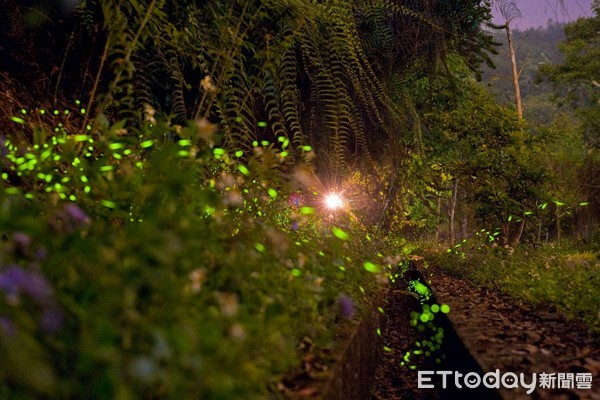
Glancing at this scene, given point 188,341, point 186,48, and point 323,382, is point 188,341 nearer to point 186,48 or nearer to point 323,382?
point 323,382

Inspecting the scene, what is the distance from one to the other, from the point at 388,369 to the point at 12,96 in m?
4.12

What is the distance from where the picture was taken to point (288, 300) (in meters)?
2.38

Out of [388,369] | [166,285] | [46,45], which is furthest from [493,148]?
[166,285]

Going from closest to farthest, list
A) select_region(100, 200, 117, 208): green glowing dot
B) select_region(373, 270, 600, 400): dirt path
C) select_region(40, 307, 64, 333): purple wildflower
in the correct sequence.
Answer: select_region(40, 307, 64, 333): purple wildflower < select_region(100, 200, 117, 208): green glowing dot < select_region(373, 270, 600, 400): dirt path

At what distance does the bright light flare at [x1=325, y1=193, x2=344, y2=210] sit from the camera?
254 inches

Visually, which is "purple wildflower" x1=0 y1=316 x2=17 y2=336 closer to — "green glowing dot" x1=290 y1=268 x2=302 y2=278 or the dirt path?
"green glowing dot" x1=290 y1=268 x2=302 y2=278

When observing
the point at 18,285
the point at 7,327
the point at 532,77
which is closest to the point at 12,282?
the point at 18,285

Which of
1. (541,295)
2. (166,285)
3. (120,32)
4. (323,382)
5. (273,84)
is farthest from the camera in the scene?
(541,295)

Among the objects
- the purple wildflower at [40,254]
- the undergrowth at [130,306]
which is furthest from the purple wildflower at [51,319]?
the purple wildflower at [40,254]

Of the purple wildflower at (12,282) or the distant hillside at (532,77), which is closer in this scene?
the purple wildflower at (12,282)

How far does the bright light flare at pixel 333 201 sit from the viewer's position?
6443 millimetres

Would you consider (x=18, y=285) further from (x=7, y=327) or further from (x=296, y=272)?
(x=296, y=272)

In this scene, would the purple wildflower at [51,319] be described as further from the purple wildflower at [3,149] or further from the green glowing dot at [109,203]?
the purple wildflower at [3,149]

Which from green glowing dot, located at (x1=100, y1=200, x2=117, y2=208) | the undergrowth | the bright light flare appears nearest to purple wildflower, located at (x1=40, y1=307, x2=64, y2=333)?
the undergrowth
